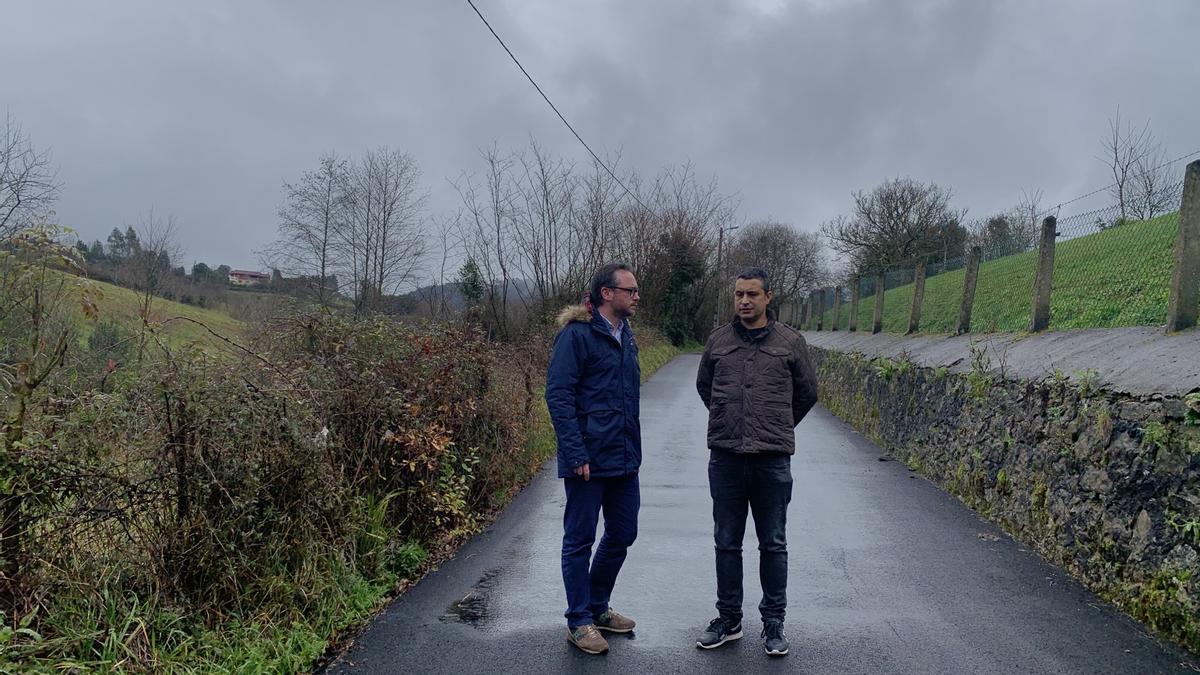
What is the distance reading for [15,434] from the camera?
Answer: 3.49 metres

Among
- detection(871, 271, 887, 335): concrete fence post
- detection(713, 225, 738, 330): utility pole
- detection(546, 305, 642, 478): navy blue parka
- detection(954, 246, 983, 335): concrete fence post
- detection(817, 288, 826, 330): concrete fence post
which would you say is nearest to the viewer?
detection(546, 305, 642, 478): navy blue parka

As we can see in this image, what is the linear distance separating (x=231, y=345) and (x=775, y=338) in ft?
10.2

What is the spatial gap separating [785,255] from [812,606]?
63767 millimetres

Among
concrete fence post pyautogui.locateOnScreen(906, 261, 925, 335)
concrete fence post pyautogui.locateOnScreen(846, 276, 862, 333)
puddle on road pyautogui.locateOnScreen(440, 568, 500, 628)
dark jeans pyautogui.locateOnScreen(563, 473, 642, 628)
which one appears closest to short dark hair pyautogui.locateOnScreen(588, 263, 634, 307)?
dark jeans pyautogui.locateOnScreen(563, 473, 642, 628)

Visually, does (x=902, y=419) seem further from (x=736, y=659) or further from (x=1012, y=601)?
(x=736, y=659)

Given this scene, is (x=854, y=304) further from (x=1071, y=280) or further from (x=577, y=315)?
(x=577, y=315)

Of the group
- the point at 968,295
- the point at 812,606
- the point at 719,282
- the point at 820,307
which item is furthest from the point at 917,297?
the point at 719,282

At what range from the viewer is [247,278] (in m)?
25.5

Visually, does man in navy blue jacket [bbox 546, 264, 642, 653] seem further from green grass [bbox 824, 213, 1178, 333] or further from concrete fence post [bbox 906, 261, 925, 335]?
concrete fence post [bbox 906, 261, 925, 335]

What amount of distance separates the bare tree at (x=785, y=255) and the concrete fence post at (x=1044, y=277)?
52.8 metres

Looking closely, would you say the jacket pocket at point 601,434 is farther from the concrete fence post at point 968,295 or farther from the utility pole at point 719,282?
the utility pole at point 719,282

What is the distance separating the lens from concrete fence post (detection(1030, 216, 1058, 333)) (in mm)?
8953

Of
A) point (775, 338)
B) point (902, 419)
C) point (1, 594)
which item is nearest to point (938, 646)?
point (775, 338)

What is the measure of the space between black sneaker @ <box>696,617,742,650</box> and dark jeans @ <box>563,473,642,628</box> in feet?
1.82
